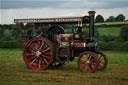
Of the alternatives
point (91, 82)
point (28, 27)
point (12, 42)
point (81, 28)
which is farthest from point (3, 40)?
point (91, 82)

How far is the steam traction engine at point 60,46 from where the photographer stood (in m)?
10.6

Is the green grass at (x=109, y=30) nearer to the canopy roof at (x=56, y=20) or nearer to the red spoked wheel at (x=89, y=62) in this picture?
the canopy roof at (x=56, y=20)

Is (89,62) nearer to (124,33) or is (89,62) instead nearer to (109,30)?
(124,33)

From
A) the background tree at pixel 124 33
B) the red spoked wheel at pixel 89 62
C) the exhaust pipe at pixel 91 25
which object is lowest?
the red spoked wheel at pixel 89 62

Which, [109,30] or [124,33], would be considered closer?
[124,33]

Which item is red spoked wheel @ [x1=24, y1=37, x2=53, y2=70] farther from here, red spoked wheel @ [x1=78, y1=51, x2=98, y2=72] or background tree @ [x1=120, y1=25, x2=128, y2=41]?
background tree @ [x1=120, y1=25, x2=128, y2=41]

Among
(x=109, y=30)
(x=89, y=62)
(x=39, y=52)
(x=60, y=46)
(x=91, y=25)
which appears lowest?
(x=89, y=62)

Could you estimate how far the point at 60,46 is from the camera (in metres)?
11.2

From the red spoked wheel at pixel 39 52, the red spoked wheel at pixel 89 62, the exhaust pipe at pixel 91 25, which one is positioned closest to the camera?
the red spoked wheel at pixel 89 62

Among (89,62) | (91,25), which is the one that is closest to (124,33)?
(91,25)

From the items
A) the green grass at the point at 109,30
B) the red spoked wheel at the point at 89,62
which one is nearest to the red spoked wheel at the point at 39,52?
the red spoked wheel at the point at 89,62

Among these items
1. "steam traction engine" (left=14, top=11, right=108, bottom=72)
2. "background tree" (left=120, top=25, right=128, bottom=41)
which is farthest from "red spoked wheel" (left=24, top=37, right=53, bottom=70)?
"background tree" (left=120, top=25, right=128, bottom=41)

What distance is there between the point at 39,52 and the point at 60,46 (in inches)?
35.0

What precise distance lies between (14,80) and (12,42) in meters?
19.5
